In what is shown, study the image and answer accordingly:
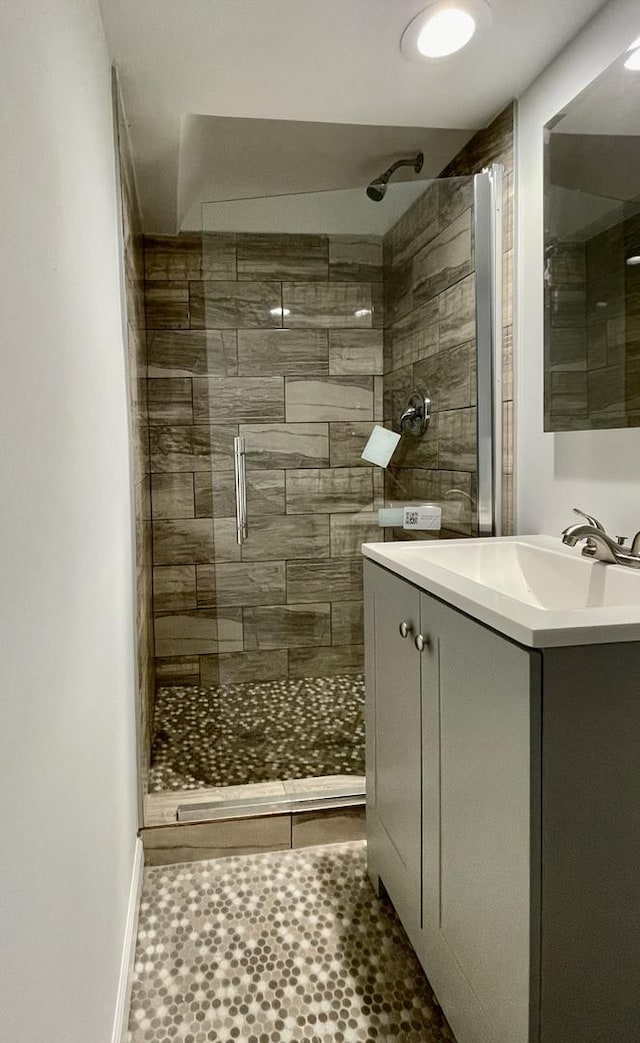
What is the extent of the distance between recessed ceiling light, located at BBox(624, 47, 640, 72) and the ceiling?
0.23 meters

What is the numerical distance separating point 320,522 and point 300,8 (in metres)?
1.43

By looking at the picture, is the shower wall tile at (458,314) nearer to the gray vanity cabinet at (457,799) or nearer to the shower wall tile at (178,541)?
the gray vanity cabinet at (457,799)

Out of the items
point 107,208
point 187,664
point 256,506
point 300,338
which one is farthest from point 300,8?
point 187,664

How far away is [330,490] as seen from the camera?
7.57 ft

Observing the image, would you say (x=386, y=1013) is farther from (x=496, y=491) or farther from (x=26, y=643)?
(x=496, y=491)

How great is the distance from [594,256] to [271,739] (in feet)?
5.82

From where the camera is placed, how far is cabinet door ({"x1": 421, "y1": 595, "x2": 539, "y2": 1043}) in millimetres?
992

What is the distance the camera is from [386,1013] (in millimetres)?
1415

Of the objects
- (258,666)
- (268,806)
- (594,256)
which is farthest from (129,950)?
(594,256)

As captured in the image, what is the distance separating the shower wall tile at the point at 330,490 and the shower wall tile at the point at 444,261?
2.03ft

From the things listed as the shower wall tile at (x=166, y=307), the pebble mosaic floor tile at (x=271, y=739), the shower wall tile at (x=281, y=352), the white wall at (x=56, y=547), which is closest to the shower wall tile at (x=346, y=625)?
the pebble mosaic floor tile at (x=271, y=739)

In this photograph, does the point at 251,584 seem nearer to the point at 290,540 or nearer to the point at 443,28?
the point at 290,540

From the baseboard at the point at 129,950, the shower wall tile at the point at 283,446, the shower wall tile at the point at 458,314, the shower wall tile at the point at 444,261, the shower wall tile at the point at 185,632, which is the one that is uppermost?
the shower wall tile at the point at 444,261

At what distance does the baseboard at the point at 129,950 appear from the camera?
4.29 ft
